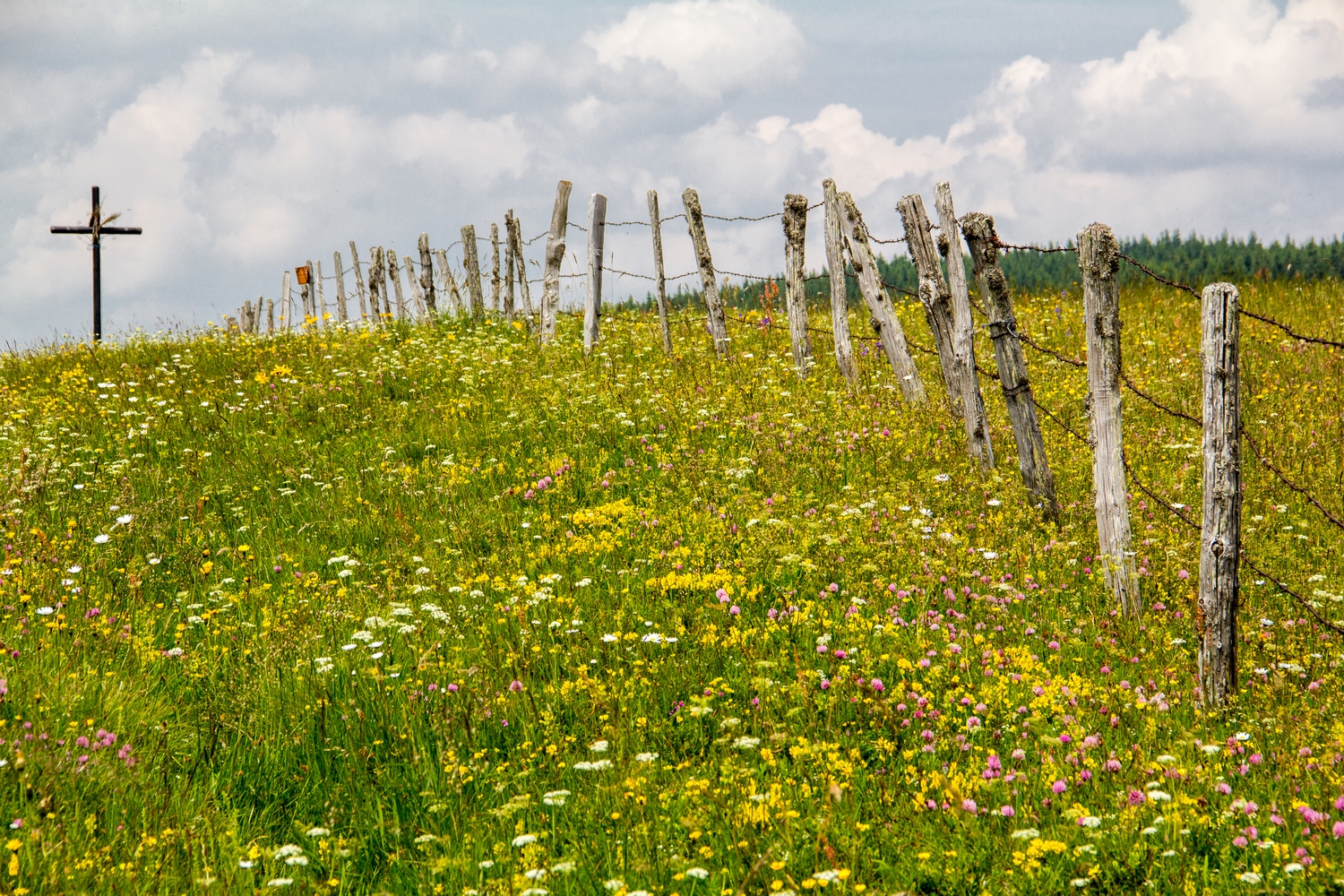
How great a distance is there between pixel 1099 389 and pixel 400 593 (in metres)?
5.43

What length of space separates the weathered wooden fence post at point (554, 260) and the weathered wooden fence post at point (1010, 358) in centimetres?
850

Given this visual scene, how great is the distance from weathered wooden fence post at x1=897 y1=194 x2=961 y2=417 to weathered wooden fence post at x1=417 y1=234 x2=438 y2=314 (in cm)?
1307

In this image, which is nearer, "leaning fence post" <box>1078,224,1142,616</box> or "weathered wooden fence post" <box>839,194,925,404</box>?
"leaning fence post" <box>1078,224,1142,616</box>

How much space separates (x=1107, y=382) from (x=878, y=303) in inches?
211

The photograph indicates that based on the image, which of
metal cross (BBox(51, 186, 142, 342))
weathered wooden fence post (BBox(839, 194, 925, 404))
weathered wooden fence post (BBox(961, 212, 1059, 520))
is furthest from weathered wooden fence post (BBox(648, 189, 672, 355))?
metal cross (BBox(51, 186, 142, 342))

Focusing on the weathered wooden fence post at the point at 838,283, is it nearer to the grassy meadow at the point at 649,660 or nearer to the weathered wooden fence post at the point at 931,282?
the grassy meadow at the point at 649,660

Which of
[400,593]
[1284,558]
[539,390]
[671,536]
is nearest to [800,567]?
[671,536]

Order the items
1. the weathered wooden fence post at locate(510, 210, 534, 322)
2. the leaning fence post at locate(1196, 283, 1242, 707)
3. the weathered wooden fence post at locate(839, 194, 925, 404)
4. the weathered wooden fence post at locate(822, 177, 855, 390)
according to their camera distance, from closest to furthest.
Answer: the leaning fence post at locate(1196, 283, 1242, 707) → the weathered wooden fence post at locate(839, 194, 925, 404) → the weathered wooden fence post at locate(822, 177, 855, 390) → the weathered wooden fence post at locate(510, 210, 534, 322)

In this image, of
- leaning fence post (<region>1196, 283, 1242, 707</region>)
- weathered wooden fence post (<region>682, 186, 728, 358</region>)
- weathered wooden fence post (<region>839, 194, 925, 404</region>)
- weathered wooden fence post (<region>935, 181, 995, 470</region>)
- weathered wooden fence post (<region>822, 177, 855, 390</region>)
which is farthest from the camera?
weathered wooden fence post (<region>682, 186, 728, 358</region>)

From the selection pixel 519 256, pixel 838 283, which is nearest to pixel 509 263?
pixel 519 256

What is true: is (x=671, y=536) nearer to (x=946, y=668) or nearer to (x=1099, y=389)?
(x=946, y=668)

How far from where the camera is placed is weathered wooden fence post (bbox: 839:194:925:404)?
11.3 metres

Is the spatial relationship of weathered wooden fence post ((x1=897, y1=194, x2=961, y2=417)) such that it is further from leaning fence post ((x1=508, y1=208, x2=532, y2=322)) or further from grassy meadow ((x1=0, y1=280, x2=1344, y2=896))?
leaning fence post ((x1=508, y1=208, x2=532, y2=322))

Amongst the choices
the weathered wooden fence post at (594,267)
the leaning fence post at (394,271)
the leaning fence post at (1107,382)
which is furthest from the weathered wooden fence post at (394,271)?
the leaning fence post at (1107,382)
